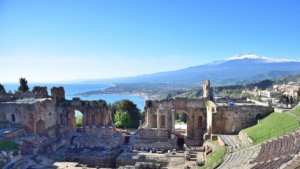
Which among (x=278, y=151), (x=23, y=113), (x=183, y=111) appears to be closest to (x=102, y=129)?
(x=23, y=113)

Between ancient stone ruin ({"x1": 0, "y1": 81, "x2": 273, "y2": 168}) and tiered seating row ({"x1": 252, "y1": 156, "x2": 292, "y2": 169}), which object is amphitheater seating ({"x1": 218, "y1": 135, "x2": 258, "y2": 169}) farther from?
ancient stone ruin ({"x1": 0, "y1": 81, "x2": 273, "y2": 168})

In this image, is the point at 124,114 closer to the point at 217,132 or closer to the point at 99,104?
the point at 99,104

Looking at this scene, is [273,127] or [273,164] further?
[273,127]

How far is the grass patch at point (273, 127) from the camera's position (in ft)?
110

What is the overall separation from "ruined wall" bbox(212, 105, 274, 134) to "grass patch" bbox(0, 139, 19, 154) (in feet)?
81.6

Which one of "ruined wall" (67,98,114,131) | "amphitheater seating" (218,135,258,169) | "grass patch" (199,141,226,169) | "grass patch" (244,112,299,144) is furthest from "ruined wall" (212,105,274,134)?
"ruined wall" (67,98,114,131)

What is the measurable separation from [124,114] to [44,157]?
866 inches

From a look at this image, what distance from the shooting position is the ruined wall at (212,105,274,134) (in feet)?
146

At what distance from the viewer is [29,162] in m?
38.0

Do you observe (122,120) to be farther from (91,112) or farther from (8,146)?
(8,146)

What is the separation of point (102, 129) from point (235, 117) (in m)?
18.7

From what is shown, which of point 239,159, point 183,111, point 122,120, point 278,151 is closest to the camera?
point 278,151

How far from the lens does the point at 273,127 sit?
3656 centimetres

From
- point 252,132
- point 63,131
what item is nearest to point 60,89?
point 63,131
